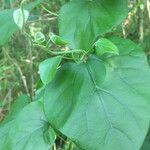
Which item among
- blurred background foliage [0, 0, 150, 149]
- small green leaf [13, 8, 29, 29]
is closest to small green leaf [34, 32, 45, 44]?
small green leaf [13, 8, 29, 29]

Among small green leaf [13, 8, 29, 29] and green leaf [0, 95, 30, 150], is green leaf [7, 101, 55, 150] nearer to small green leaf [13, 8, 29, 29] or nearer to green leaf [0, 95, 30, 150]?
green leaf [0, 95, 30, 150]

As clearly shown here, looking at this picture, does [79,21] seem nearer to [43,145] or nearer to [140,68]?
[140,68]

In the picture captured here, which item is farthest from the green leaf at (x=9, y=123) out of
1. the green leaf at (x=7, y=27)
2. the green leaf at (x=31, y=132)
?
the green leaf at (x=7, y=27)

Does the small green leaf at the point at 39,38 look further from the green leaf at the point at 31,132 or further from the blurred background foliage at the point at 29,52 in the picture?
the blurred background foliage at the point at 29,52

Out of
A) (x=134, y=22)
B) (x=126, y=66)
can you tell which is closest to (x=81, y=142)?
(x=126, y=66)

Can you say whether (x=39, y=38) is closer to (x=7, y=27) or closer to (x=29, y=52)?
(x=7, y=27)
